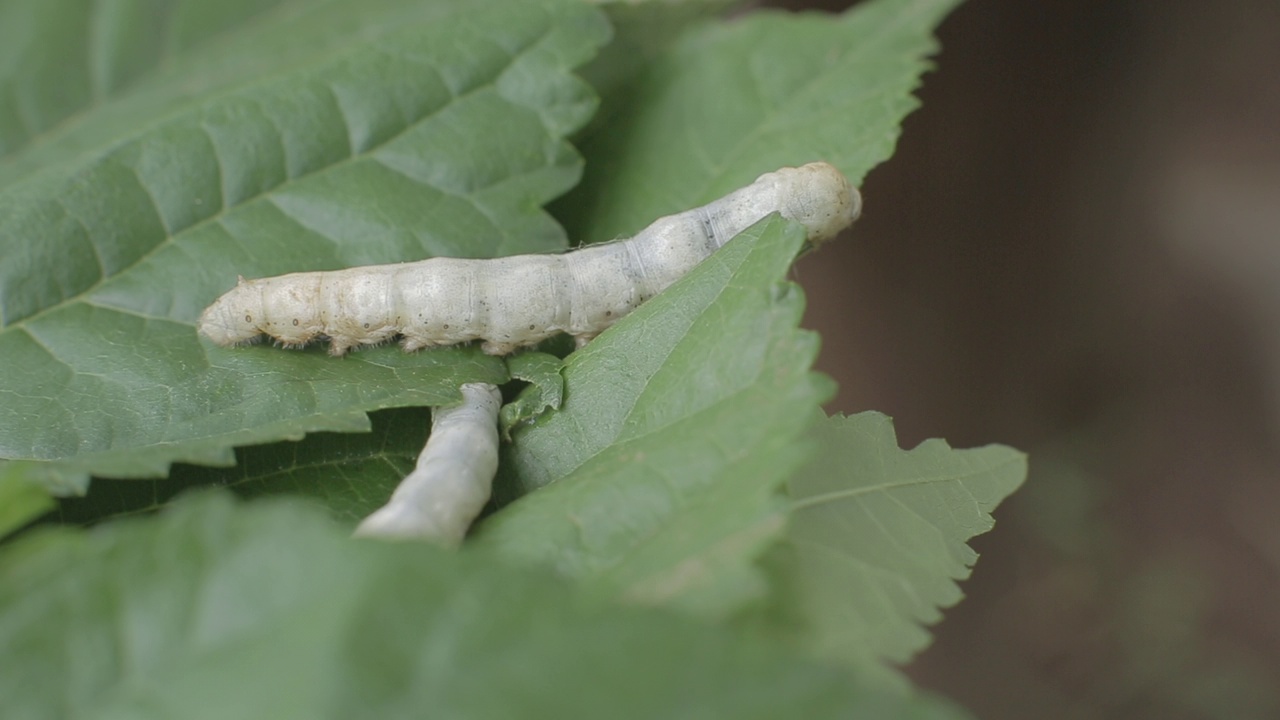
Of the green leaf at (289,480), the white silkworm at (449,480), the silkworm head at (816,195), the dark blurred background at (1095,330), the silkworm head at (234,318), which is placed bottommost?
the dark blurred background at (1095,330)

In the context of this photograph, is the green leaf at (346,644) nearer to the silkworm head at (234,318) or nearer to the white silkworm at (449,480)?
the white silkworm at (449,480)

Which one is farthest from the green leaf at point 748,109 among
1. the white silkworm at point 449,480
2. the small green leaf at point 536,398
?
the white silkworm at point 449,480

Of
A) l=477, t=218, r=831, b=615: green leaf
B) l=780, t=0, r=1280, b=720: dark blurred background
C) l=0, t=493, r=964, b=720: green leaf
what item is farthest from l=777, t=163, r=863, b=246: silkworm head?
l=780, t=0, r=1280, b=720: dark blurred background

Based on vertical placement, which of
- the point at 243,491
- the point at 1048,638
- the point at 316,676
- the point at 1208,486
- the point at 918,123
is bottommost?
the point at 1048,638

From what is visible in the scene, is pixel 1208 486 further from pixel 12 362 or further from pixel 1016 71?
pixel 12 362

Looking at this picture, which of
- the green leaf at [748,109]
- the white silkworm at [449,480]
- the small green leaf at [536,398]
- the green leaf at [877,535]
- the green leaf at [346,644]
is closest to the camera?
the green leaf at [346,644]

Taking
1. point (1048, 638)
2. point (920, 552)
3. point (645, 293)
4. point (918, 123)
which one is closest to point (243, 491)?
point (645, 293)
